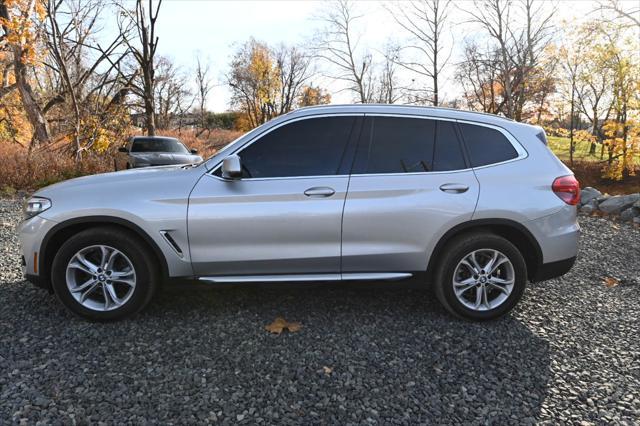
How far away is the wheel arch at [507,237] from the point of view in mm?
3260

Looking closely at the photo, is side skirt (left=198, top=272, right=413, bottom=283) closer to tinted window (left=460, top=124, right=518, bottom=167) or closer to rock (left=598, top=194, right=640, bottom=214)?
tinted window (left=460, top=124, right=518, bottom=167)

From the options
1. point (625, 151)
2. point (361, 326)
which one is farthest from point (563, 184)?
point (625, 151)

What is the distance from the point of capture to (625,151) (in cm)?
1352

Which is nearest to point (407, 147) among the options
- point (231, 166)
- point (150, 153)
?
point (231, 166)

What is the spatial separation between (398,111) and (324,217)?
1110 millimetres

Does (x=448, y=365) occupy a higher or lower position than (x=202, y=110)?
lower

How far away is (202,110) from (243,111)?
18.4 ft

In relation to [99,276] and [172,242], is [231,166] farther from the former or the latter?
[99,276]

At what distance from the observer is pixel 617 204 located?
339 inches

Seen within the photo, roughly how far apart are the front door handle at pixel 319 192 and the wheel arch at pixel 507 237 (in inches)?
36.8

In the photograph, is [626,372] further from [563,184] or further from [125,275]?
[125,275]

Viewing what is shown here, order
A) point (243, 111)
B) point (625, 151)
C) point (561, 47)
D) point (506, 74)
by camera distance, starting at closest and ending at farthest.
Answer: point (625, 151) < point (561, 47) < point (506, 74) < point (243, 111)

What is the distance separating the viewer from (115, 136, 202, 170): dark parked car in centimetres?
1163

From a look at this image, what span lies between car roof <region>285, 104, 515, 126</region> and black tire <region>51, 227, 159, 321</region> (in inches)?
62.6
